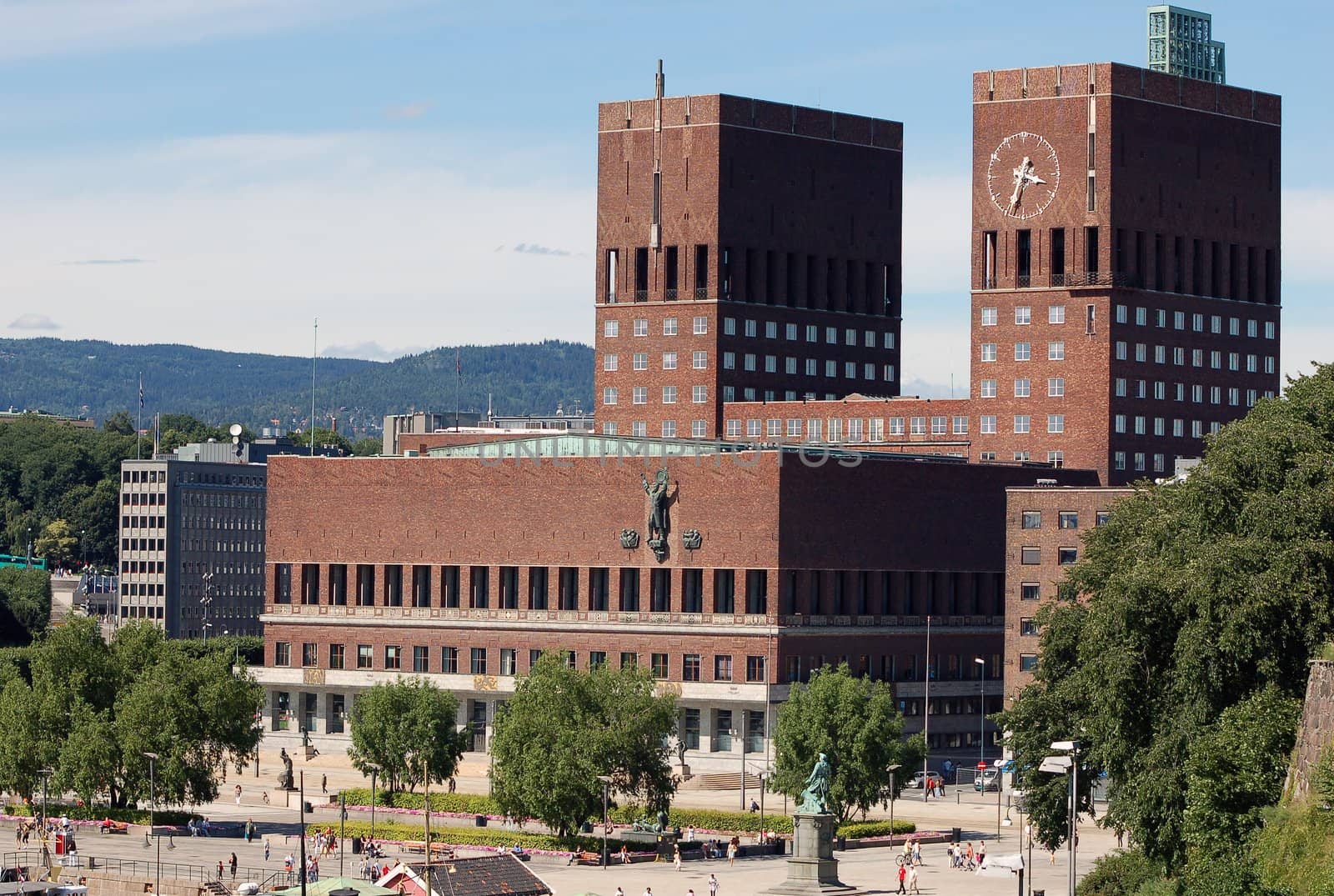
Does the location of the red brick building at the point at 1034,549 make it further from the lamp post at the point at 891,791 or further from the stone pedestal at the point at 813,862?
the stone pedestal at the point at 813,862

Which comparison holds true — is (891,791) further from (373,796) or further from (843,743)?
(373,796)

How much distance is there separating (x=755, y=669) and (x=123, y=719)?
160 feet

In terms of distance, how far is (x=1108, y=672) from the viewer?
107m

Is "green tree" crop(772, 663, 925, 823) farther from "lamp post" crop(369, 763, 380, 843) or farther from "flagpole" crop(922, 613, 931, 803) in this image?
"flagpole" crop(922, 613, 931, 803)

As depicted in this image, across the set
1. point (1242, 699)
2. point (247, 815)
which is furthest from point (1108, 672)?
point (247, 815)

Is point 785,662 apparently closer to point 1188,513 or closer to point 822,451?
point 822,451

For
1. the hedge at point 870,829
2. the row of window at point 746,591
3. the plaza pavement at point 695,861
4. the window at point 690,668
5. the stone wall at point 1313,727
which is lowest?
the plaza pavement at point 695,861

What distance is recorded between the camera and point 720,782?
182875mm

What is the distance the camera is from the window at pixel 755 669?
18888 cm

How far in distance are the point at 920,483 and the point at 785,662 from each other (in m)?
17.1

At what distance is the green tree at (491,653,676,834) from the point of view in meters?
143

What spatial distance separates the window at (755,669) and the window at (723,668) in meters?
1.36

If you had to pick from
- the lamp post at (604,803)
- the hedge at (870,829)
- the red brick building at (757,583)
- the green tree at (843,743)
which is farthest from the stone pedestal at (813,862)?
the red brick building at (757,583)

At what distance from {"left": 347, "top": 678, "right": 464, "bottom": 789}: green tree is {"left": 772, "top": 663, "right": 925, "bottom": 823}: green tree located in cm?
2181
